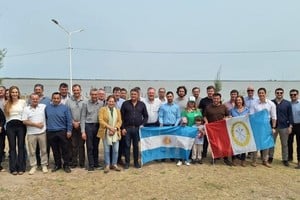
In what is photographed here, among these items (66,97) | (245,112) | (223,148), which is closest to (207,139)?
(223,148)

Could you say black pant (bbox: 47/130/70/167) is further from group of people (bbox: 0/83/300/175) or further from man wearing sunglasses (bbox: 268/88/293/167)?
man wearing sunglasses (bbox: 268/88/293/167)

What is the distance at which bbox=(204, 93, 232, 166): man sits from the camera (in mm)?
9789

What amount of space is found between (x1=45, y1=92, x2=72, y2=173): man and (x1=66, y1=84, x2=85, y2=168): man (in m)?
0.19

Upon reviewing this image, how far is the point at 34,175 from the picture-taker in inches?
340

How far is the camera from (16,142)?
Result: 28.9 ft

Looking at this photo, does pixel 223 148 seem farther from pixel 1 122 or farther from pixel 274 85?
pixel 274 85

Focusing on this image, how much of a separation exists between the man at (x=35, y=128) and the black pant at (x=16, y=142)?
5.1 inches

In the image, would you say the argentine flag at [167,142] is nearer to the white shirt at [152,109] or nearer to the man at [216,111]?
the white shirt at [152,109]

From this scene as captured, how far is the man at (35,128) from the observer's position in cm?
870

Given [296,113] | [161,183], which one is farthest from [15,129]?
[296,113]

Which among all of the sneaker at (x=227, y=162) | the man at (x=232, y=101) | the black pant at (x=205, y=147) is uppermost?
the man at (x=232, y=101)

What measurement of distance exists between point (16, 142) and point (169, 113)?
3.47 metres

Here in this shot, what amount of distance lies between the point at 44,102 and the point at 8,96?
774 millimetres

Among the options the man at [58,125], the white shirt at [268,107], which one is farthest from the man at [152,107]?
the white shirt at [268,107]
